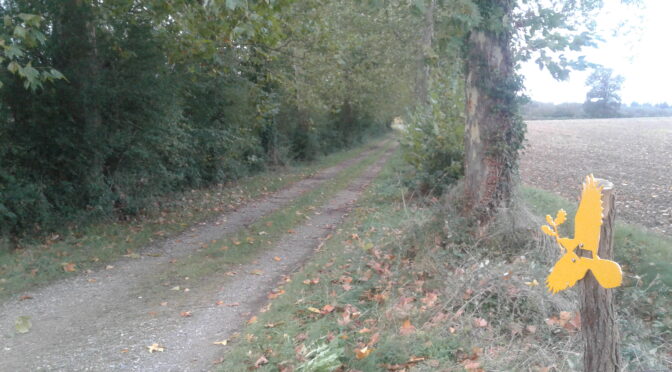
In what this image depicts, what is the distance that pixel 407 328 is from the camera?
17.2ft

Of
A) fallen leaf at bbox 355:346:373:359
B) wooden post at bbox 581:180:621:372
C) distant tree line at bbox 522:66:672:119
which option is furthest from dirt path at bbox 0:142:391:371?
distant tree line at bbox 522:66:672:119

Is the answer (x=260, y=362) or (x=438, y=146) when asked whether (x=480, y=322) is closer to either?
(x=260, y=362)

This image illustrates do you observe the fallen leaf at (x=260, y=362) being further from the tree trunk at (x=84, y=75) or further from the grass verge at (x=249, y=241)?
the tree trunk at (x=84, y=75)

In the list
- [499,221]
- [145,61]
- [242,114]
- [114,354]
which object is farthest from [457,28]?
[242,114]

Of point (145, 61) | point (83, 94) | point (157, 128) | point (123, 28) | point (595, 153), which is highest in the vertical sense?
point (123, 28)

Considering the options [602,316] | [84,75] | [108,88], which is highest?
Result: [84,75]

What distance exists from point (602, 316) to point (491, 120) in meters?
5.12

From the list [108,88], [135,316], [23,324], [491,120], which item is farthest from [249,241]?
[491,120]

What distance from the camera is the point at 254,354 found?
5.22 m

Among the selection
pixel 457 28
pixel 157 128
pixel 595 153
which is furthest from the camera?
pixel 595 153

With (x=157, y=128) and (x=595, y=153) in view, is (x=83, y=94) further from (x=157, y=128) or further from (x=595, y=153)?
(x=595, y=153)

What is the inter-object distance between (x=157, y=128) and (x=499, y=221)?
833cm

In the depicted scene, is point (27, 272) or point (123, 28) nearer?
point (27, 272)

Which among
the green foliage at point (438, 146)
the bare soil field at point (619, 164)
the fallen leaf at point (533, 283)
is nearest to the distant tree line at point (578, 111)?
the bare soil field at point (619, 164)
